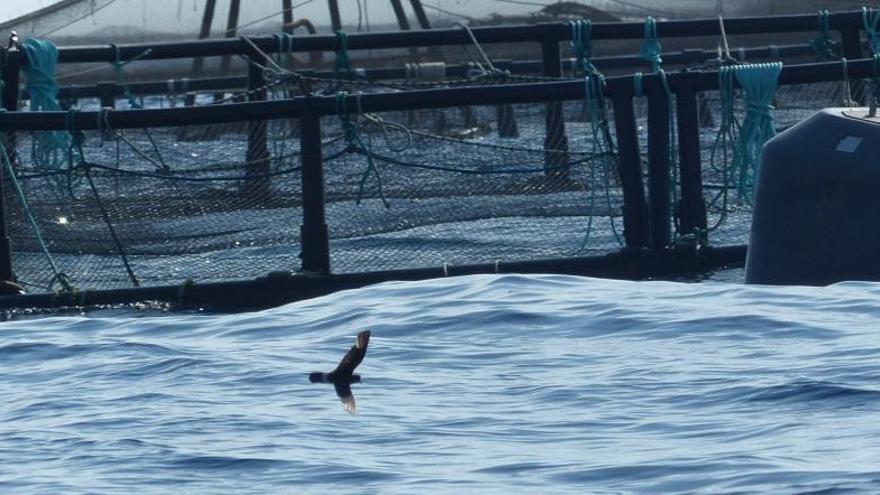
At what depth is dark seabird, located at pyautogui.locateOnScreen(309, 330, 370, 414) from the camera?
21.8 ft

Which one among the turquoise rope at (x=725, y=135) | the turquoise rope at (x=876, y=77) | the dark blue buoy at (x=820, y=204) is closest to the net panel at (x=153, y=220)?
the turquoise rope at (x=725, y=135)

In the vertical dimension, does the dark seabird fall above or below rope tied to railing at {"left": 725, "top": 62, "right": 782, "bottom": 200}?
below

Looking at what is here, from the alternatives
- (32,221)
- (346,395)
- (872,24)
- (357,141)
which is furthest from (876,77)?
(346,395)

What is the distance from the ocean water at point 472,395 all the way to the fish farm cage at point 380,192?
241 centimetres

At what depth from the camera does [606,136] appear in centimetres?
1171

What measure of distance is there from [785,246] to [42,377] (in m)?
4.40

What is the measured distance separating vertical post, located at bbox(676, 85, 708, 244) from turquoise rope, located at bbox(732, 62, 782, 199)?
426 mm

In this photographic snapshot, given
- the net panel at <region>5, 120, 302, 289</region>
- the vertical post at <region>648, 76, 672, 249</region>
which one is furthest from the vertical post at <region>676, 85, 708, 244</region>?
the net panel at <region>5, 120, 302, 289</region>

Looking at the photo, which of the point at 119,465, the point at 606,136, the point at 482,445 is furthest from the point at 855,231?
the point at 119,465

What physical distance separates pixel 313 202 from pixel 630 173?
210 cm

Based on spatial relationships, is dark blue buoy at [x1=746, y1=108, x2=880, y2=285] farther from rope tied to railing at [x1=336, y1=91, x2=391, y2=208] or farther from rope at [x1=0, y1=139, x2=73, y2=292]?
rope at [x1=0, y1=139, x2=73, y2=292]

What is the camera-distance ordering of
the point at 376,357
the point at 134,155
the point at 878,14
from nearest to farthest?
the point at 376,357 → the point at 134,155 → the point at 878,14

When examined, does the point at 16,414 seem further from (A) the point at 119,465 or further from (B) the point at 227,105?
(B) the point at 227,105

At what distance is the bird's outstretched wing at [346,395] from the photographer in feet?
21.3
